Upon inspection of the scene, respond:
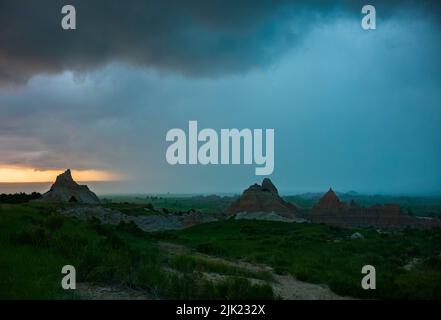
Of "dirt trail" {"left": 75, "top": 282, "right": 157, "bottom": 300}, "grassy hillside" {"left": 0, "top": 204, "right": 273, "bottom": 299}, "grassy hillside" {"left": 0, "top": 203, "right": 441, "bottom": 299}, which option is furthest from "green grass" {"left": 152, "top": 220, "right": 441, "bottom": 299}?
"dirt trail" {"left": 75, "top": 282, "right": 157, "bottom": 300}

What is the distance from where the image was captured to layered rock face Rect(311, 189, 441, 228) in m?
58.4

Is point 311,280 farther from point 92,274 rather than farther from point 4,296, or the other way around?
point 4,296

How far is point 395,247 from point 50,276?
1971 centimetres

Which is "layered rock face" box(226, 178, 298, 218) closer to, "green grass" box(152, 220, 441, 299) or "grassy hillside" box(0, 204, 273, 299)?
"green grass" box(152, 220, 441, 299)

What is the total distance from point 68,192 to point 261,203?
28.8 metres

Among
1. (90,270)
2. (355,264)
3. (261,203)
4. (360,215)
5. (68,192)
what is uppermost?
(68,192)

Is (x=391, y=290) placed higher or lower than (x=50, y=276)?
lower

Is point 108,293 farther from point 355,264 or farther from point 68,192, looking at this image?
point 68,192

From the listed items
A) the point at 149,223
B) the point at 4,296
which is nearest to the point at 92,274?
the point at 4,296

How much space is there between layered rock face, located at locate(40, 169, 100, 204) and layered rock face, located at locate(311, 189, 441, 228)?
34.7 metres

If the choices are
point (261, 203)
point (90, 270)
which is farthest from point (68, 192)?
point (90, 270)

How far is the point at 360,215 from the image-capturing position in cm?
6231

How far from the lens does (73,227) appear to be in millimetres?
17375
